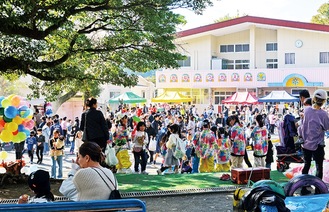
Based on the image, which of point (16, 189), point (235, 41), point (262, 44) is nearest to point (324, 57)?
point (262, 44)

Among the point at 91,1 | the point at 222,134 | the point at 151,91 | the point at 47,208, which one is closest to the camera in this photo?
the point at 47,208

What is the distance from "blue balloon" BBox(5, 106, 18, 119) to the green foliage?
0.85 metres

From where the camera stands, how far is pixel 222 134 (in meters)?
10.5

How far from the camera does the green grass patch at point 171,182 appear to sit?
808 centimetres

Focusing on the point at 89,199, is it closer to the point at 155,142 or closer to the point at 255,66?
the point at 155,142

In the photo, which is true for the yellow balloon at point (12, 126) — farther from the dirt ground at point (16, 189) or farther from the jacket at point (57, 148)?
the jacket at point (57, 148)

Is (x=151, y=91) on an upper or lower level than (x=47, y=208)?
upper

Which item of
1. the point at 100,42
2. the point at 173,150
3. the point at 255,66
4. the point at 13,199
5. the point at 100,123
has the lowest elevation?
the point at 13,199

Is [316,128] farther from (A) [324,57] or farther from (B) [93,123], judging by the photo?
(A) [324,57]

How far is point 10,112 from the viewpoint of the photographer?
870 centimetres

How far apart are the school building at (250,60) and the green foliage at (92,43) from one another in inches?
862

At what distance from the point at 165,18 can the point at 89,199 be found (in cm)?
701

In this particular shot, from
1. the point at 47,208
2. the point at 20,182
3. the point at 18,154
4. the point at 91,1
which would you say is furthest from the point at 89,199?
the point at 18,154

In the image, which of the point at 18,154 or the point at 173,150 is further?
the point at 18,154
